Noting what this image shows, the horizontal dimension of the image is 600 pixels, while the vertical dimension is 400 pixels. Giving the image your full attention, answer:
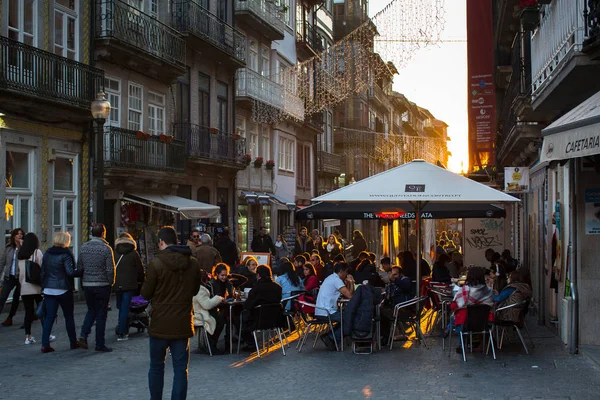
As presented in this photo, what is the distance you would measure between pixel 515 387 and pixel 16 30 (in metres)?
14.0

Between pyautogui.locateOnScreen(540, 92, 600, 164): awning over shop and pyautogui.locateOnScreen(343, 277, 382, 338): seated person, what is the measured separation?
10.9ft

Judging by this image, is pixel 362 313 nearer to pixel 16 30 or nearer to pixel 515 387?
pixel 515 387

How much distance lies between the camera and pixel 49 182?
20.2 m

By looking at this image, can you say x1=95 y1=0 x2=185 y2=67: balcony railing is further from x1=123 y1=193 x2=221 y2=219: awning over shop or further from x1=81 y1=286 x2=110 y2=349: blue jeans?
x1=81 y1=286 x2=110 y2=349: blue jeans

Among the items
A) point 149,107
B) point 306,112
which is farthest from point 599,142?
point 306,112

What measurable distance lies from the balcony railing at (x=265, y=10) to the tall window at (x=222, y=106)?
10.6ft

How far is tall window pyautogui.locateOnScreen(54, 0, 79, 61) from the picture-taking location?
20.9 m

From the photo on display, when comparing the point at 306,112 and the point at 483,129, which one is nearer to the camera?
the point at 483,129

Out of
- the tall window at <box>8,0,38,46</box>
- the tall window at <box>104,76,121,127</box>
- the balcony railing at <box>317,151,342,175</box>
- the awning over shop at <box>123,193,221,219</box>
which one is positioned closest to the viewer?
the tall window at <box>8,0,38,46</box>

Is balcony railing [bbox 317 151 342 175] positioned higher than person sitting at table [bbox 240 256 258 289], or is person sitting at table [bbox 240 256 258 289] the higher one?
balcony railing [bbox 317 151 342 175]

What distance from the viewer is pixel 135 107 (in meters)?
24.8

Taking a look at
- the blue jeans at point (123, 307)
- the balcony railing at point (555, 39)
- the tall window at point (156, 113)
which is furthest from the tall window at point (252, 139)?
the blue jeans at point (123, 307)

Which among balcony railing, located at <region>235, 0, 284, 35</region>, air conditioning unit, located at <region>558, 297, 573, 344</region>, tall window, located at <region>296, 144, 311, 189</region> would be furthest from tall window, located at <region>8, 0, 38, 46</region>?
tall window, located at <region>296, 144, 311, 189</region>

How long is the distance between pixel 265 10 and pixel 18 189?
1817 cm
